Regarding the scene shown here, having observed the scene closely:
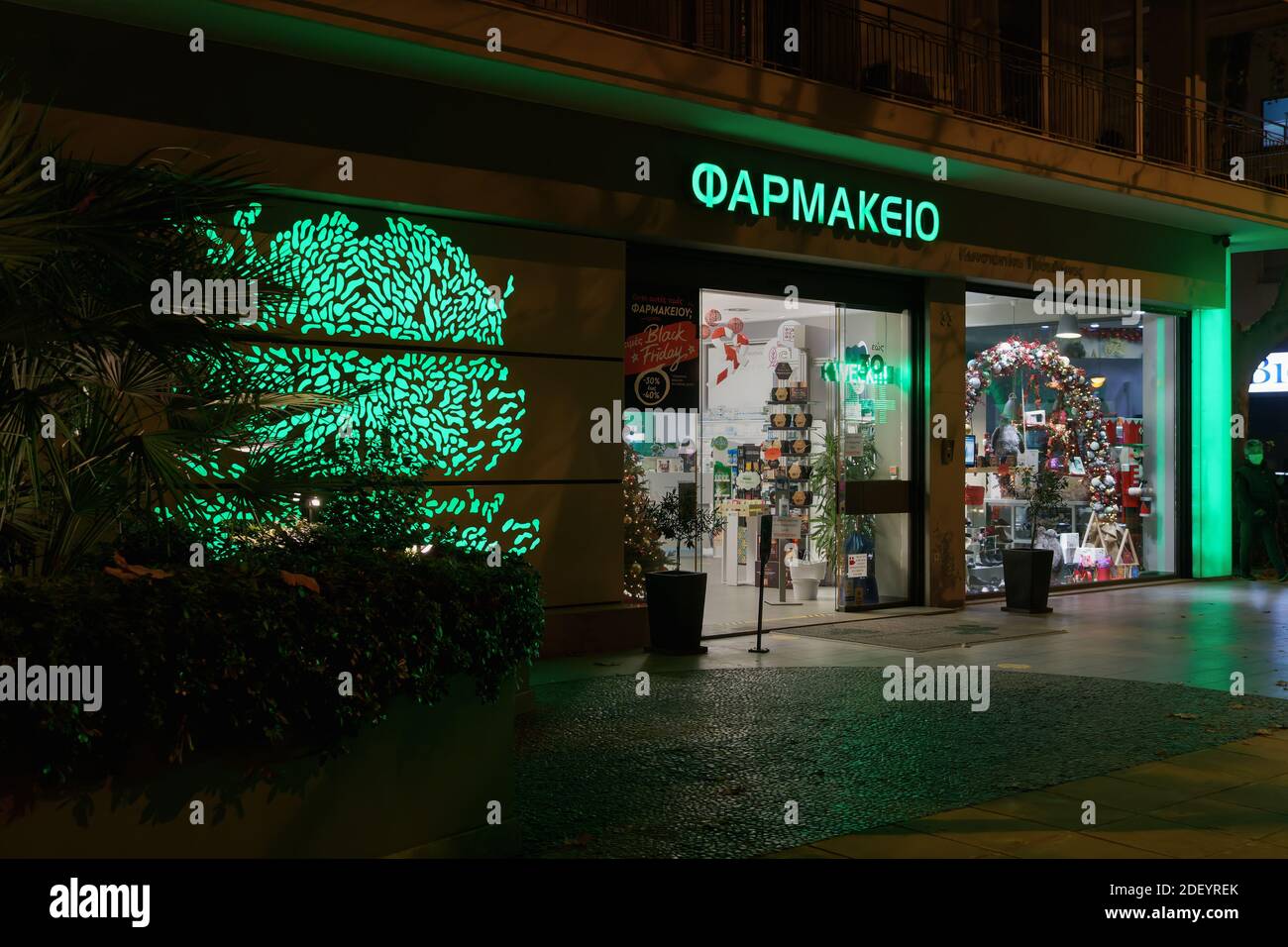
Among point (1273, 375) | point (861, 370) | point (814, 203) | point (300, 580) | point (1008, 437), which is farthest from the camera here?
point (1273, 375)

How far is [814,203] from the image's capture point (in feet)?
45.4

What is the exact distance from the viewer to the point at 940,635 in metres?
13.2

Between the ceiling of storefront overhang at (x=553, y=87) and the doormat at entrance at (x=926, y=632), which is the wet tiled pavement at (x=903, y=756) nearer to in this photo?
the doormat at entrance at (x=926, y=632)

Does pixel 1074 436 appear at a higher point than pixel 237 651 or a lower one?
higher

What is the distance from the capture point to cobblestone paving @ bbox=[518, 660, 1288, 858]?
6434 millimetres

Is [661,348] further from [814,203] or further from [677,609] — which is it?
[677,609]

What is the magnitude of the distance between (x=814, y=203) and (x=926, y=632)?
4.78 m

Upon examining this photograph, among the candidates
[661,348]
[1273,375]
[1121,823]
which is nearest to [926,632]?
[661,348]

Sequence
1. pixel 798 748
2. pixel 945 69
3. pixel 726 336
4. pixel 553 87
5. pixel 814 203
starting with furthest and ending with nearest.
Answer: pixel 945 69 → pixel 726 336 → pixel 814 203 → pixel 553 87 → pixel 798 748

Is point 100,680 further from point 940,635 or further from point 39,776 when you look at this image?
point 940,635

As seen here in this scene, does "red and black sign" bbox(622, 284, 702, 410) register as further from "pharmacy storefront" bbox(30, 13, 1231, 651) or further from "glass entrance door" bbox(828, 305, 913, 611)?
"glass entrance door" bbox(828, 305, 913, 611)

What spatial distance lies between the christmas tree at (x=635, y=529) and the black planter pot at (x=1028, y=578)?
4.97 meters

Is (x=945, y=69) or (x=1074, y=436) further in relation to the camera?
(x=1074, y=436)

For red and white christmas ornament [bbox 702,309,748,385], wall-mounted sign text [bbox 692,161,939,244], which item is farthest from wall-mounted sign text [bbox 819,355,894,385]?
wall-mounted sign text [bbox 692,161,939,244]
